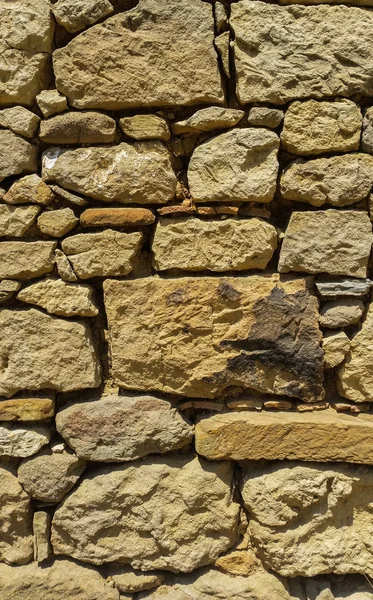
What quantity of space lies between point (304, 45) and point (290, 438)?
1311 mm

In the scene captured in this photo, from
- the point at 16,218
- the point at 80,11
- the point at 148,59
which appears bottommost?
the point at 16,218

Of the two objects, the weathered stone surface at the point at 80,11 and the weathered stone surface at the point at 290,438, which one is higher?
the weathered stone surface at the point at 80,11

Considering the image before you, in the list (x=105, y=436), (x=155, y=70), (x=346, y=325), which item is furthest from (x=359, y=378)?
Result: (x=155, y=70)

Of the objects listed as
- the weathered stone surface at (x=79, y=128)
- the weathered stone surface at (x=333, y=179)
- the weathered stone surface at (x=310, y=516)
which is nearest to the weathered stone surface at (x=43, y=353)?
the weathered stone surface at (x=79, y=128)

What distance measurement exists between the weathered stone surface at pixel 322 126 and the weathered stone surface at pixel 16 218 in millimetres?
896

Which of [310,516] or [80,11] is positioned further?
[310,516]

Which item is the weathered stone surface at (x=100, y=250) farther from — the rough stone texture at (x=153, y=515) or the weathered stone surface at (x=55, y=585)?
the weathered stone surface at (x=55, y=585)

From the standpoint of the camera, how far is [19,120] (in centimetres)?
150

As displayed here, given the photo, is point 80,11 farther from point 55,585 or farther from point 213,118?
point 55,585

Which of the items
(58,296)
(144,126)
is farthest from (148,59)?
(58,296)

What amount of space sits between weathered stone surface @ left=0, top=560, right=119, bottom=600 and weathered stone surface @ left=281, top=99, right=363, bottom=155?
5.54 feet

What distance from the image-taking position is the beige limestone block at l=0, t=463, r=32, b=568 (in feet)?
5.28

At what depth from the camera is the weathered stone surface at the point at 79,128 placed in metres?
1.48

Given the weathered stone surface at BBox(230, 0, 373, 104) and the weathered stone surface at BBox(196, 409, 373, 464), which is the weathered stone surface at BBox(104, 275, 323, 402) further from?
the weathered stone surface at BBox(230, 0, 373, 104)
